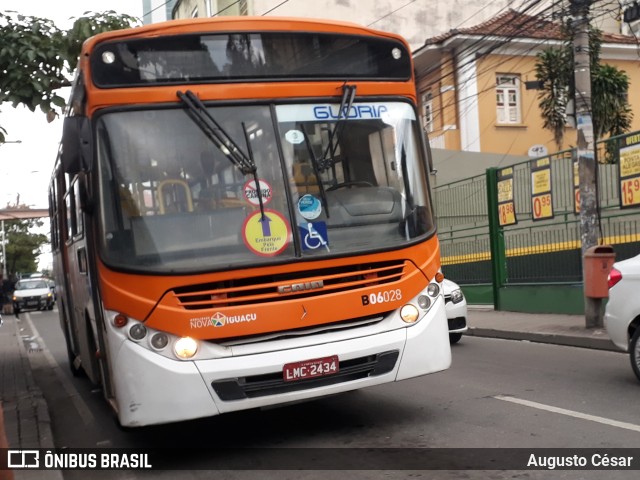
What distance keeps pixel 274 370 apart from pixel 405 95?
102 inches

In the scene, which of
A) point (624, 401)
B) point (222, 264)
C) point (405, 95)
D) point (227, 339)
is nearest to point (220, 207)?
point (222, 264)

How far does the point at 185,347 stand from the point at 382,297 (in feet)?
5.05

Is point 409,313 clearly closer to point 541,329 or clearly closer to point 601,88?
point 541,329

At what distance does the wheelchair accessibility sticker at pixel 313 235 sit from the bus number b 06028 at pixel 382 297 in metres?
0.49

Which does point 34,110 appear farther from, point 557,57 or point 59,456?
point 557,57

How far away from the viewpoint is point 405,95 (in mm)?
6473

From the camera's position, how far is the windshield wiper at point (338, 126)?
595cm

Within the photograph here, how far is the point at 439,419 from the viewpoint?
648 centimetres

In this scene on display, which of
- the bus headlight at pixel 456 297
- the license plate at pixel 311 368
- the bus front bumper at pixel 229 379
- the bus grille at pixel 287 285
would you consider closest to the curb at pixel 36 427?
the bus front bumper at pixel 229 379

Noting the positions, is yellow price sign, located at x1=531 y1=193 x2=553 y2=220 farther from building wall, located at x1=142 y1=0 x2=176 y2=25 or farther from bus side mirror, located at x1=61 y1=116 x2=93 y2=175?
building wall, located at x1=142 y1=0 x2=176 y2=25

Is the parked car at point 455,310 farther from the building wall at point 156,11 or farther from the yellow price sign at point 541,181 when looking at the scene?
the building wall at point 156,11

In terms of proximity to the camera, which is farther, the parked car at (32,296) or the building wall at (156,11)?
the building wall at (156,11)

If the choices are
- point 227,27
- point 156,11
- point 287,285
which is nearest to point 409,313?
point 287,285

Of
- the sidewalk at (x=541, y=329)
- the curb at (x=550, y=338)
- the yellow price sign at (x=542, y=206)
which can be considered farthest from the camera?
the yellow price sign at (x=542, y=206)
